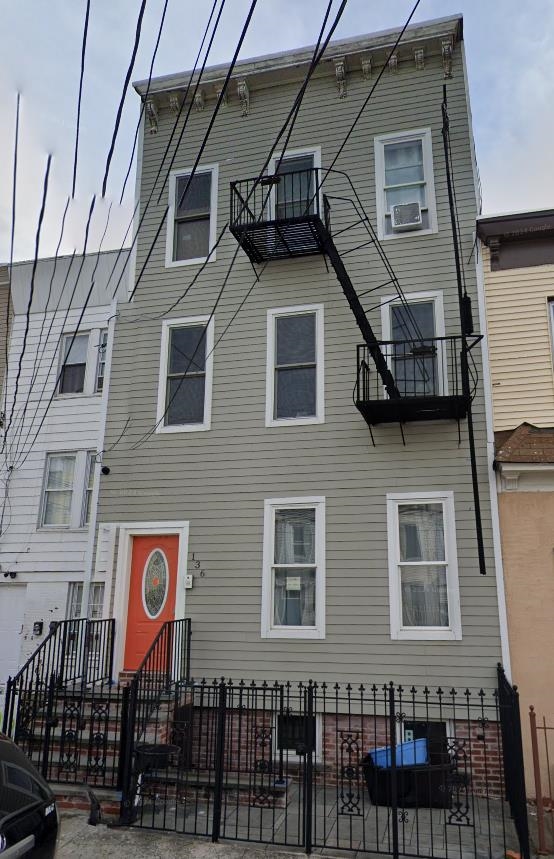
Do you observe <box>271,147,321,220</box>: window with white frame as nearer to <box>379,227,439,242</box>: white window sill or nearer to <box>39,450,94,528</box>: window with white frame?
<box>379,227,439,242</box>: white window sill

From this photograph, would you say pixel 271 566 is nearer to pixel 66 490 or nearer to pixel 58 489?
pixel 66 490

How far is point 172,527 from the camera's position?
32.1 ft

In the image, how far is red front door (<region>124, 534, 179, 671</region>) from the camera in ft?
31.5

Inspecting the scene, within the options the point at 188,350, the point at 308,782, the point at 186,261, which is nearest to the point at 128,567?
the point at 188,350

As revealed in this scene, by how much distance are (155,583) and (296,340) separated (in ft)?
13.9

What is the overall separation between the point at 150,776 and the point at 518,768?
385 cm

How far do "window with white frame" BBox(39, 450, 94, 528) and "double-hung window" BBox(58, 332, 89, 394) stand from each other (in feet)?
4.61

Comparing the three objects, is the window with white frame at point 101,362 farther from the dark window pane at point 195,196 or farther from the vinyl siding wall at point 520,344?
the vinyl siding wall at point 520,344

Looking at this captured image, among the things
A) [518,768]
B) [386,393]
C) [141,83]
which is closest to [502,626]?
[518,768]

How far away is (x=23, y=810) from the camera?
14.0ft

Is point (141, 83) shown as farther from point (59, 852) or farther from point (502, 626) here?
point (59, 852)

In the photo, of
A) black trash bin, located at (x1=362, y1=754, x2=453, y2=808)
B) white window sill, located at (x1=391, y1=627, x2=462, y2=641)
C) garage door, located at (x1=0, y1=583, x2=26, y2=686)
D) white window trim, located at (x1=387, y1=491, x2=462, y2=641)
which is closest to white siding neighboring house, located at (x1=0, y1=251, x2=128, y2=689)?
garage door, located at (x1=0, y1=583, x2=26, y2=686)

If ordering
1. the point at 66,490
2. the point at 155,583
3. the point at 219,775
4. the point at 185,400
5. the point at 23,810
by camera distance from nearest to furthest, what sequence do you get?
the point at 23,810, the point at 219,775, the point at 155,583, the point at 185,400, the point at 66,490

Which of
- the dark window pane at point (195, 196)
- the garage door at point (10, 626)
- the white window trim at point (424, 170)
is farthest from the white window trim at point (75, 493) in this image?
the white window trim at point (424, 170)
